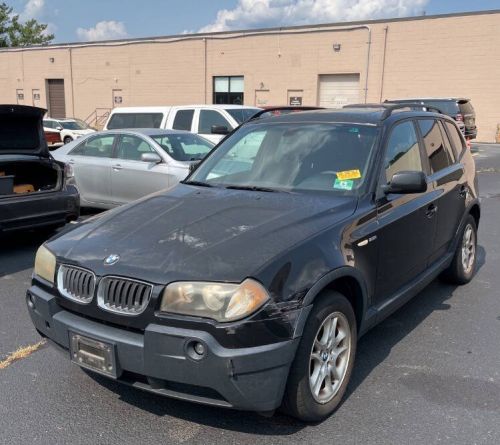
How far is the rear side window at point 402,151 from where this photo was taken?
381 centimetres

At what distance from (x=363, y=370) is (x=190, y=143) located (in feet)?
19.3

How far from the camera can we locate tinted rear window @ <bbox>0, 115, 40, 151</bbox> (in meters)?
6.55

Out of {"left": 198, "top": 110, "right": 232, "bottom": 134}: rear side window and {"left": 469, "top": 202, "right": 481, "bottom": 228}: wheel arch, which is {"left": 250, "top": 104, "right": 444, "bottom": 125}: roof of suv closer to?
{"left": 469, "top": 202, "right": 481, "bottom": 228}: wheel arch

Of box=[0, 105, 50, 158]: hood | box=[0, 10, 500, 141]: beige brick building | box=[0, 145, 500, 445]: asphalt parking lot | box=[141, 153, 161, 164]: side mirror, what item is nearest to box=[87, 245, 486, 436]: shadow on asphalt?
box=[0, 145, 500, 445]: asphalt parking lot

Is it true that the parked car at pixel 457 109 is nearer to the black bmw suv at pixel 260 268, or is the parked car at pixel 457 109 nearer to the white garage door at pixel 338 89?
the white garage door at pixel 338 89

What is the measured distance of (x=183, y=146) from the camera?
8.51 meters

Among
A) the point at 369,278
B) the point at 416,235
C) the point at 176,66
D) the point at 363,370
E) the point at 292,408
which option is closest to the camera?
the point at 292,408

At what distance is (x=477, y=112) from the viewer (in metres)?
27.4

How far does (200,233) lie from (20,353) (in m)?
1.83

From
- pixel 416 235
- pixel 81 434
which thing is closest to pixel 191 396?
pixel 81 434

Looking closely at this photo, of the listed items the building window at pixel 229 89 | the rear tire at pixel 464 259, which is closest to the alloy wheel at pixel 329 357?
the rear tire at pixel 464 259

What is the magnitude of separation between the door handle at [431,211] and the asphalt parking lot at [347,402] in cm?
93

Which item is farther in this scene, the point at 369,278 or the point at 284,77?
the point at 284,77

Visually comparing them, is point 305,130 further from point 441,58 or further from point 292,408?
point 441,58
